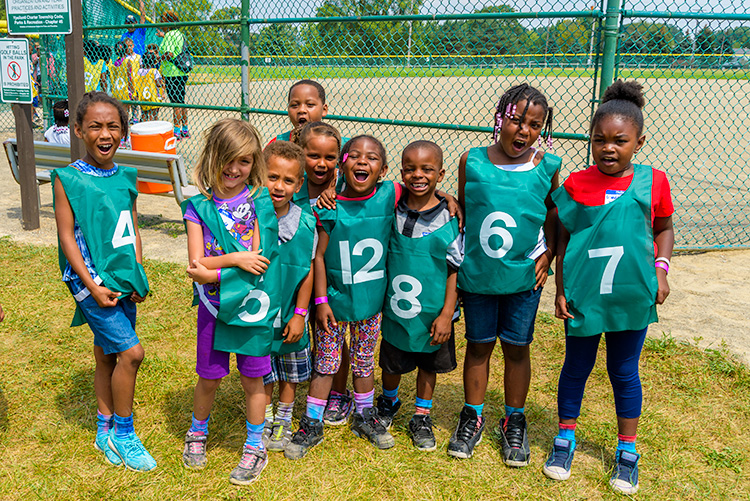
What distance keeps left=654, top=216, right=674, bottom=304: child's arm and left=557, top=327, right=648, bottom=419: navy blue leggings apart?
0.57 ft

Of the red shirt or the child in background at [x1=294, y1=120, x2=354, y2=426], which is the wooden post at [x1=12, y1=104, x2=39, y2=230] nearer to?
the child in background at [x1=294, y1=120, x2=354, y2=426]

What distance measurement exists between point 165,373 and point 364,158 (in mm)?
1851

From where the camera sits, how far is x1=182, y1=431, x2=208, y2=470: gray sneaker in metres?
2.71

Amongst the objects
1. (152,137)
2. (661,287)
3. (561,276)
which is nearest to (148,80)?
(152,137)

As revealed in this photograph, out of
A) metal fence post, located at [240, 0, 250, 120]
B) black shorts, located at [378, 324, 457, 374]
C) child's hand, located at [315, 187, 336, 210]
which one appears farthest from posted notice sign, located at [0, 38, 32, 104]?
black shorts, located at [378, 324, 457, 374]

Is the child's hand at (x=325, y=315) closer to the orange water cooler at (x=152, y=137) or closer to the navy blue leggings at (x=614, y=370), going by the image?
the navy blue leggings at (x=614, y=370)

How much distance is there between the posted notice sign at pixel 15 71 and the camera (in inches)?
230

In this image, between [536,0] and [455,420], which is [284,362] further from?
[536,0]

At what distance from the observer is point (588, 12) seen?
4504 millimetres

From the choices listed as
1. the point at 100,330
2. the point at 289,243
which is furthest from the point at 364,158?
the point at 100,330

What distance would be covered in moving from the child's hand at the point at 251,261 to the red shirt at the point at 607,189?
1.32 meters

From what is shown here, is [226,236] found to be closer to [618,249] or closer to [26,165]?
[618,249]

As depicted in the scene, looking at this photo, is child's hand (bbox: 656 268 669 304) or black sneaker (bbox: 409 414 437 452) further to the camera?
black sneaker (bbox: 409 414 437 452)

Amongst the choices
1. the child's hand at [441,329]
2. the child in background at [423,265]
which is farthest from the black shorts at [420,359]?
the child's hand at [441,329]
